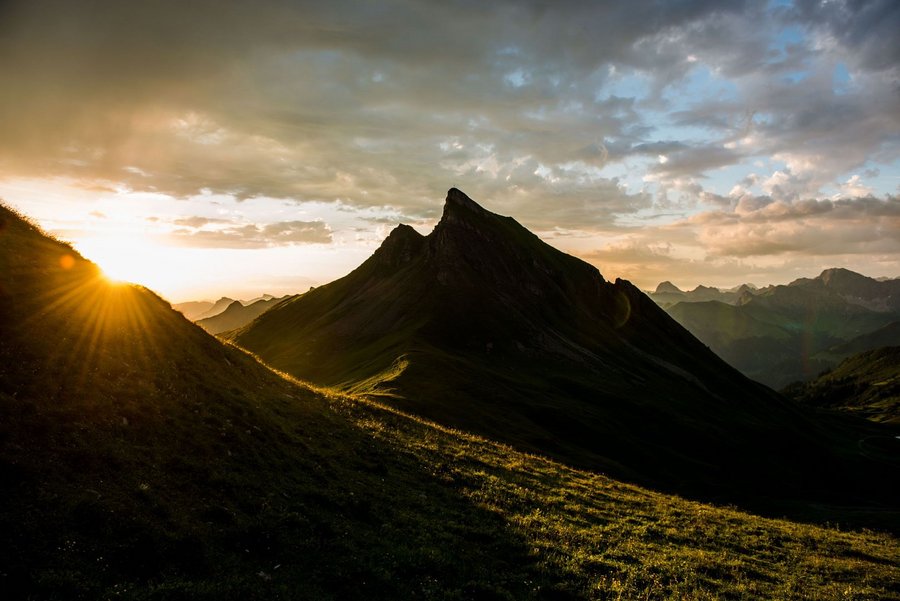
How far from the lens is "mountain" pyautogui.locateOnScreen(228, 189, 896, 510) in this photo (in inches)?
3118

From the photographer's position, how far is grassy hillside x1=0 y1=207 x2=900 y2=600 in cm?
1444

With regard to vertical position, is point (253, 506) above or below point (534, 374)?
above

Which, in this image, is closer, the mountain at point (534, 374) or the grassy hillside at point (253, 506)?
the grassy hillside at point (253, 506)

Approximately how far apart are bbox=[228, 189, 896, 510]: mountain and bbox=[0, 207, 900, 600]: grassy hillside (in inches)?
1235

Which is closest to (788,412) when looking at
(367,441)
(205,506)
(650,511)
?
(650,511)

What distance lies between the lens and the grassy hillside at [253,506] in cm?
1444

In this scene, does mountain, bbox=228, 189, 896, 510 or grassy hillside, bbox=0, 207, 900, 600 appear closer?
grassy hillside, bbox=0, 207, 900, 600

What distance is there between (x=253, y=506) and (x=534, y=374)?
346 feet

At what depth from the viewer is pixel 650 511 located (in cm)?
3127

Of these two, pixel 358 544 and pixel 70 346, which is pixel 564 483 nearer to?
pixel 358 544

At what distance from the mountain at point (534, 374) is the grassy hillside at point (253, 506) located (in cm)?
3138

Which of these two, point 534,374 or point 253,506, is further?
point 534,374

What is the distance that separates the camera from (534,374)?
120 meters

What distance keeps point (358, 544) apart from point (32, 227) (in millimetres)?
29713
